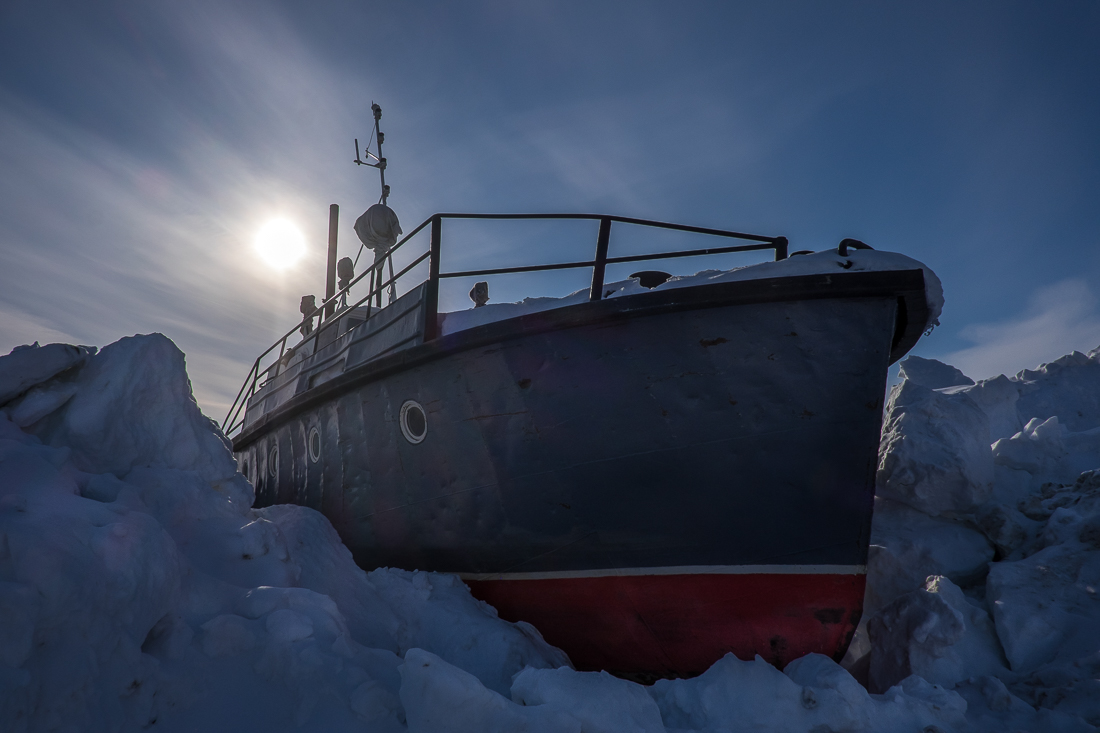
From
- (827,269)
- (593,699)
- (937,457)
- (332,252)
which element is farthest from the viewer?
(332,252)

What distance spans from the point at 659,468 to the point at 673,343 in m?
0.72

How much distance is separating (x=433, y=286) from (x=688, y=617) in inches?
111

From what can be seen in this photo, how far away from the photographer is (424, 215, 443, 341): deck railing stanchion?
14.7 feet

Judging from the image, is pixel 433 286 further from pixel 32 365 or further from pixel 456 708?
pixel 456 708

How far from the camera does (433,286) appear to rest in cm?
456

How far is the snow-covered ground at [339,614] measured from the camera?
6.20 feet

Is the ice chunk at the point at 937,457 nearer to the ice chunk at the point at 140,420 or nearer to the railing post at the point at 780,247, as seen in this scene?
the railing post at the point at 780,247

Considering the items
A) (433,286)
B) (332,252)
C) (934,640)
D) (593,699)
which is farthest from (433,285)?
(332,252)

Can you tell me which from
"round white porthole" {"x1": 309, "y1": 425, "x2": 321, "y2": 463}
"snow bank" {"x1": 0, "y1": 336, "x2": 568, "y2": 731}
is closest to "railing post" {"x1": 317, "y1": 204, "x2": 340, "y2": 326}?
"round white porthole" {"x1": 309, "y1": 425, "x2": 321, "y2": 463}

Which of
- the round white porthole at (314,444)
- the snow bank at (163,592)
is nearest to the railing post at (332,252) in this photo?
the round white porthole at (314,444)

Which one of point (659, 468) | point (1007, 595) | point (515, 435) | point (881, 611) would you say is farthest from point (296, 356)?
point (1007, 595)

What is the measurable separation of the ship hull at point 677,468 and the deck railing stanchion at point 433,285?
412 millimetres

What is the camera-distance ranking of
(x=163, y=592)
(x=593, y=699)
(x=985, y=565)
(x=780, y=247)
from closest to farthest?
(x=163, y=592) < (x=593, y=699) < (x=780, y=247) < (x=985, y=565)

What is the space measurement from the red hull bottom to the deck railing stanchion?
188 cm
